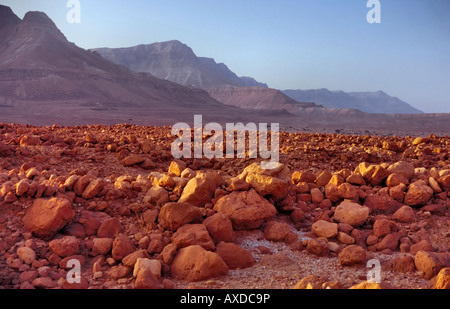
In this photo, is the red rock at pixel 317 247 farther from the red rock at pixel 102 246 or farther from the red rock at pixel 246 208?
the red rock at pixel 102 246

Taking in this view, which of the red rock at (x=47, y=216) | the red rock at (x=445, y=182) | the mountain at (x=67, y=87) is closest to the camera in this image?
the red rock at (x=47, y=216)

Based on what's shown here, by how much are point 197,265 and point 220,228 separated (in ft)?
1.88

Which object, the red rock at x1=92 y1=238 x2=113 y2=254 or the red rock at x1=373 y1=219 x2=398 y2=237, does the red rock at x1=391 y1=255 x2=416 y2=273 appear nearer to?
the red rock at x1=373 y1=219 x2=398 y2=237

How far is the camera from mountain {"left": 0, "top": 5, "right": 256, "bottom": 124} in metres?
35.8

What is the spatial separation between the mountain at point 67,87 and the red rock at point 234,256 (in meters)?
28.1

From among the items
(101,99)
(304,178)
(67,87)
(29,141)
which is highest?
(67,87)

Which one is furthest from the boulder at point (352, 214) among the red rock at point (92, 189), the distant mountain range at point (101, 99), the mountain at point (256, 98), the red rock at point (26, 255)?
the mountain at point (256, 98)

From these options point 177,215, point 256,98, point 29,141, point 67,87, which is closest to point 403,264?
point 177,215

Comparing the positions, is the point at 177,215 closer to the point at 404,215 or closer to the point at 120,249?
→ the point at 120,249

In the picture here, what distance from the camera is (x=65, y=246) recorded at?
3271 mm

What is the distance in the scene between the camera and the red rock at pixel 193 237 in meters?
3.37

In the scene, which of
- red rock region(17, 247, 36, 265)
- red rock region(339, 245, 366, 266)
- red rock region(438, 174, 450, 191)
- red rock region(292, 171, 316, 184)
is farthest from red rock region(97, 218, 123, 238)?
red rock region(438, 174, 450, 191)
